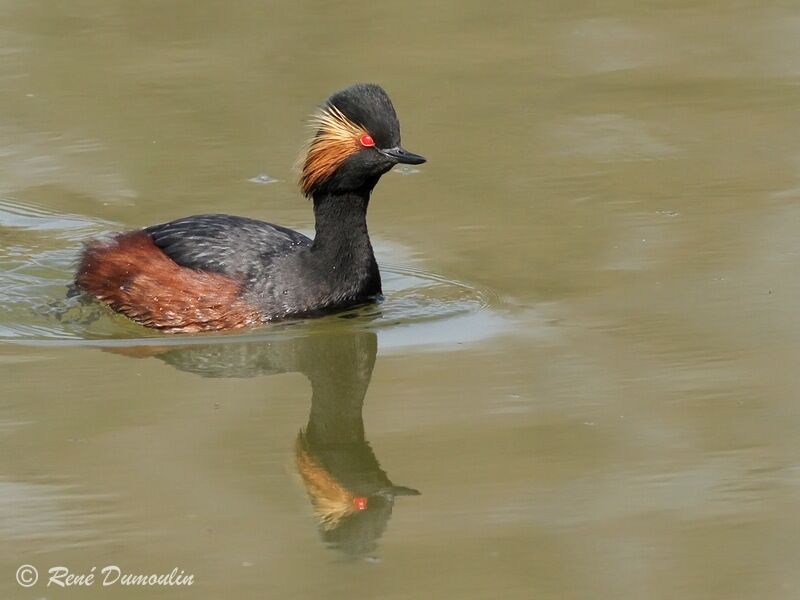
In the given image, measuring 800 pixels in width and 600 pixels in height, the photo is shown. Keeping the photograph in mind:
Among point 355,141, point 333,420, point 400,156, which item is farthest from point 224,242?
point 333,420

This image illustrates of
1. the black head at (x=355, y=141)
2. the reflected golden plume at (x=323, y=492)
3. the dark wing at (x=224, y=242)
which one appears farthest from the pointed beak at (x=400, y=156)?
the reflected golden plume at (x=323, y=492)

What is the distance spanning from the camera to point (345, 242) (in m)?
10.5

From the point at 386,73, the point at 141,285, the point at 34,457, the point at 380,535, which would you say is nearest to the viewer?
the point at 380,535

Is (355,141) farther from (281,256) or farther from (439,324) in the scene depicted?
(439,324)

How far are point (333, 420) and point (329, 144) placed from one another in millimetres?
2343

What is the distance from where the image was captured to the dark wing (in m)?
10.4

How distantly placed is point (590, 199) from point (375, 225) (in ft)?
5.31

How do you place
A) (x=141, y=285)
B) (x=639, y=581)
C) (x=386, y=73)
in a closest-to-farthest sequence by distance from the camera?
1. (x=639, y=581)
2. (x=141, y=285)
3. (x=386, y=73)

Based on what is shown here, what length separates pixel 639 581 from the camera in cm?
657

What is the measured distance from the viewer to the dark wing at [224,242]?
34.0 ft

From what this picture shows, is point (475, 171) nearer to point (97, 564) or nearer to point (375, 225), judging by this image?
point (375, 225)

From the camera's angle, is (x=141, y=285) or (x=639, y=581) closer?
(x=639, y=581)

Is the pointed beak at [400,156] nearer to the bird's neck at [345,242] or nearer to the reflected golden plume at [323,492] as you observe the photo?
the bird's neck at [345,242]

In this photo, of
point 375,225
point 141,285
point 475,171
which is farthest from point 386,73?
point 141,285
